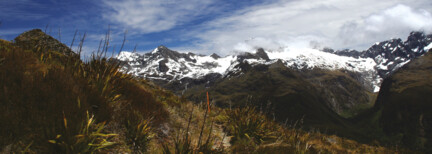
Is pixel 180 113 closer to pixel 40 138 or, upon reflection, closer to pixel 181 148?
pixel 181 148

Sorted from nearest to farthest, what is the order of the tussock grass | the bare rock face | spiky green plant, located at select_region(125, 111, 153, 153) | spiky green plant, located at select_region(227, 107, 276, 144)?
the tussock grass → spiky green plant, located at select_region(125, 111, 153, 153) → spiky green plant, located at select_region(227, 107, 276, 144) → the bare rock face

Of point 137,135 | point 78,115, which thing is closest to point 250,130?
point 137,135

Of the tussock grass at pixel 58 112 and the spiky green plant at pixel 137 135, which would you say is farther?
the spiky green plant at pixel 137 135

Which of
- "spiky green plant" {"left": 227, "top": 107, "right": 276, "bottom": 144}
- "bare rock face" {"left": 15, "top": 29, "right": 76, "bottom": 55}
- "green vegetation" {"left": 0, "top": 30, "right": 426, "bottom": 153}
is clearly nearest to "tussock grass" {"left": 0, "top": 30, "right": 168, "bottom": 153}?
"green vegetation" {"left": 0, "top": 30, "right": 426, "bottom": 153}

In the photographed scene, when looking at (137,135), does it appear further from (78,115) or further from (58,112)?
(58,112)

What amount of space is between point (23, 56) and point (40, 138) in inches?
119

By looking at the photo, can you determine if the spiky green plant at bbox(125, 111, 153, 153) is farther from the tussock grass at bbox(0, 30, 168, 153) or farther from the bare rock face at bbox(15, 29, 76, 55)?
the bare rock face at bbox(15, 29, 76, 55)

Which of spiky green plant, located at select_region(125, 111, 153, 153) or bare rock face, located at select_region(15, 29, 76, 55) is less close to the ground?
bare rock face, located at select_region(15, 29, 76, 55)

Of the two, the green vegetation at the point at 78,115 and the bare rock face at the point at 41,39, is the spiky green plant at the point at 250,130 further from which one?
the bare rock face at the point at 41,39

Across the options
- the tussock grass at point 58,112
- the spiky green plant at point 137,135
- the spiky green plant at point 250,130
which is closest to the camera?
the tussock grass at point 58,112

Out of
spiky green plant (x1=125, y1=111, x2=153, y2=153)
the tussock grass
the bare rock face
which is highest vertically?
the bare rock face

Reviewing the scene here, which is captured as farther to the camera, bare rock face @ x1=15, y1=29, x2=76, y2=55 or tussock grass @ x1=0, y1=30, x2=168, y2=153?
bare rock face @ x1=15, y1=29, x2=76, y2=55

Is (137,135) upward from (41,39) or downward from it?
downward

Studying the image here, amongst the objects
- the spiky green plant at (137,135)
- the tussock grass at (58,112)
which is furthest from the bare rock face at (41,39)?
the spiky green plant at (137,135)
